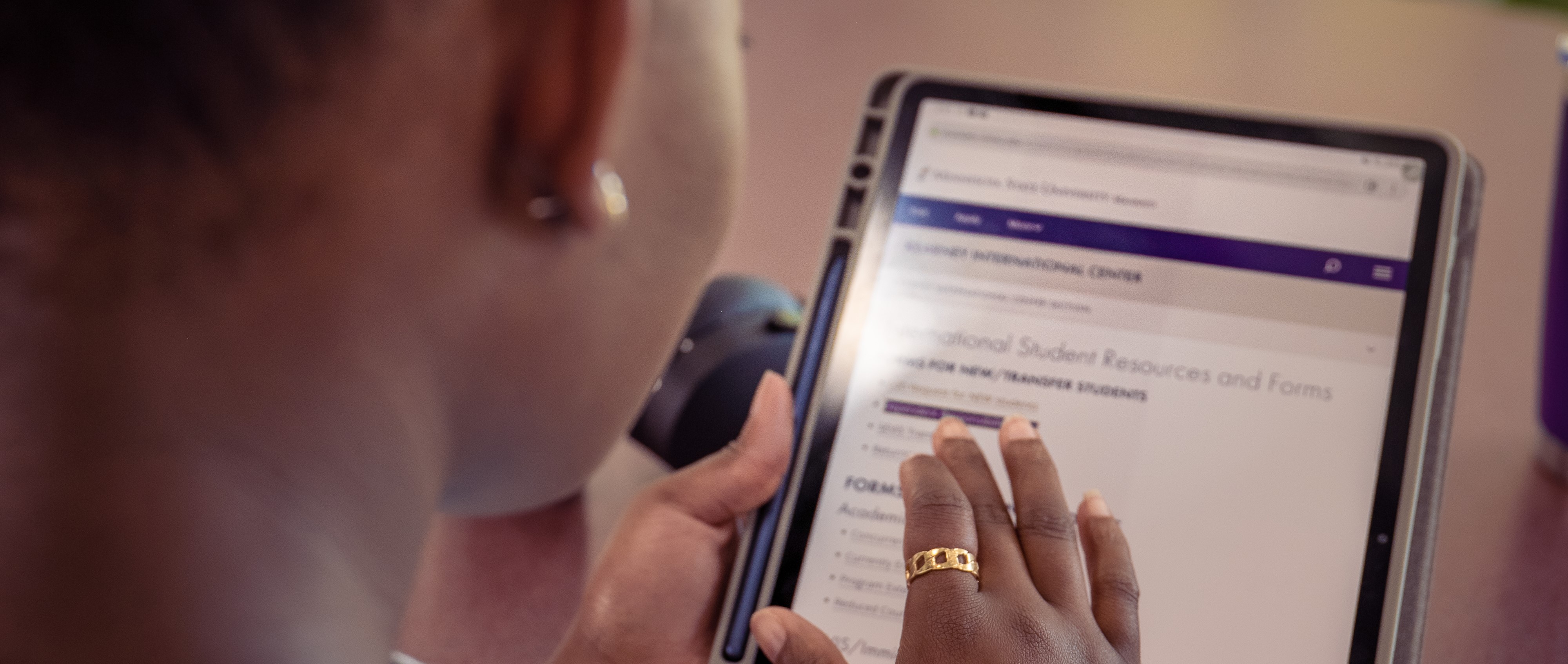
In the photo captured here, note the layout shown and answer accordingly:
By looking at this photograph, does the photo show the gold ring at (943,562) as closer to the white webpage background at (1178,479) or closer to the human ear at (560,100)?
the white webpage background at (1178,479)

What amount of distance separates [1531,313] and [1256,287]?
390 mm

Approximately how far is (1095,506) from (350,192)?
13.1 inches

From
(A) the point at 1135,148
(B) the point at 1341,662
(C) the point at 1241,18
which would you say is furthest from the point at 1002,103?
(C) the point at 1241,18

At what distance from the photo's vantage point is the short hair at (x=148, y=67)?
260mm

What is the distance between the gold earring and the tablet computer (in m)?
0.24

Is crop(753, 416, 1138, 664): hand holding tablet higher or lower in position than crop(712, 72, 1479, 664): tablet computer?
lower

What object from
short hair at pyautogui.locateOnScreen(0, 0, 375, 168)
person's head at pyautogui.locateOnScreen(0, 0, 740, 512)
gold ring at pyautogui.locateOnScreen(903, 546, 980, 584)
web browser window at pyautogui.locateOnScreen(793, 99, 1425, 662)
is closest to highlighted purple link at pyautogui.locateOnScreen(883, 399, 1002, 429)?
web browser window at pyautogui.locateOnScreen(793, 99, 1425, 662)

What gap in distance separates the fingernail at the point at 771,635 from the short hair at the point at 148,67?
314 millimetres

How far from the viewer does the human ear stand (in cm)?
30

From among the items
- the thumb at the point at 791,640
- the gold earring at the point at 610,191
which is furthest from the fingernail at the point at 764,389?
the gold earring at the point at 610,191

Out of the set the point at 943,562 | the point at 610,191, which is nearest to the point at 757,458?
the point at 943,562

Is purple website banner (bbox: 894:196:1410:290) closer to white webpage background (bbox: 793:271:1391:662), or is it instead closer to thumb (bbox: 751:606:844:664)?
white webpage background (bbox: 793:271:1391:662)

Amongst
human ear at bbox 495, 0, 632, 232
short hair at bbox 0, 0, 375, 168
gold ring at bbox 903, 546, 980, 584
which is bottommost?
gold ring at bbox 903, 546, 980, 584

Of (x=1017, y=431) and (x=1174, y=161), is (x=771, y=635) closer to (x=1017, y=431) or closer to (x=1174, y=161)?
(x=1017, y=431)
